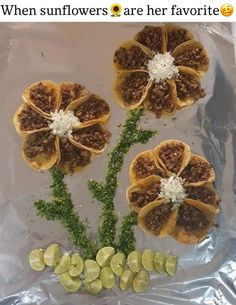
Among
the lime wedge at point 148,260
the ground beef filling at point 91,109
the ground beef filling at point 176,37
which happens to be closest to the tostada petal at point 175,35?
the ground beef filling at point 176,37

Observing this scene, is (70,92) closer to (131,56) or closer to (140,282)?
(131,56)

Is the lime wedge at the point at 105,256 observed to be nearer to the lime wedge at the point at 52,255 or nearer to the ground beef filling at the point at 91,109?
the lime wedge at the point at 52,255

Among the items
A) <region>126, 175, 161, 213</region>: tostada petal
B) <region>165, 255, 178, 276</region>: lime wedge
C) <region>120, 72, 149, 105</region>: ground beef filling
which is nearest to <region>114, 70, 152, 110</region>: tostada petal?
<region>120, 72, 149, 105</region>: ground beef filling

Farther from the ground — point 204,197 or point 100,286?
point 204,197

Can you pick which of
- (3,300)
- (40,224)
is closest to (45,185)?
(40,224)

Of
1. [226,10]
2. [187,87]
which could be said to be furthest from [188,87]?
[226,10]

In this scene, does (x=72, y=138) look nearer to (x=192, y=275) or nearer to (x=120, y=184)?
(x=120, y=184)
